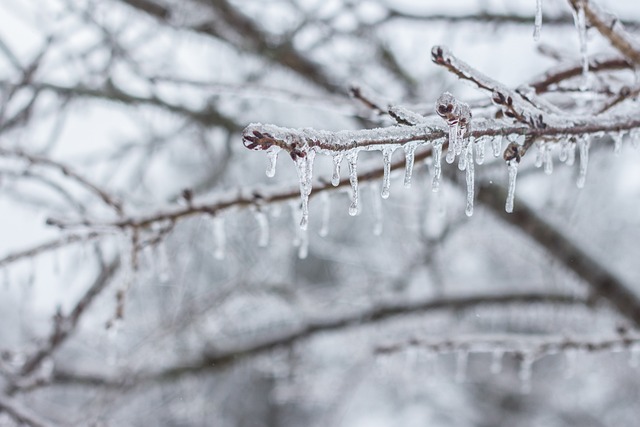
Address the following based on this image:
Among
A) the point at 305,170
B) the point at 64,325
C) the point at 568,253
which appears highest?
the point at 305,170

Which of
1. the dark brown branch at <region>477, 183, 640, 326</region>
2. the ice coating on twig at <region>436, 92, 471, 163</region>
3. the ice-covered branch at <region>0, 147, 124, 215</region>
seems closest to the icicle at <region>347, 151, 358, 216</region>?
the ice coating on twig at <region>436, 92, 471, 163</region>

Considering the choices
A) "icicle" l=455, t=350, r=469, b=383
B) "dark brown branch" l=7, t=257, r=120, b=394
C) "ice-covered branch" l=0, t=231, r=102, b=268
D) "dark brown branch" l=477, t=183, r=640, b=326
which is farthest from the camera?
"dark brown branch" l=477, t=183, r=640, b=326

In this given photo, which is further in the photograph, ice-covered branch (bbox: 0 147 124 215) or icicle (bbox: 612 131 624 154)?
ice-covered branch (bbox: 0 147 124 215)

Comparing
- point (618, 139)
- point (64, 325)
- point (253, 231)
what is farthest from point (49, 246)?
point (253, 231)

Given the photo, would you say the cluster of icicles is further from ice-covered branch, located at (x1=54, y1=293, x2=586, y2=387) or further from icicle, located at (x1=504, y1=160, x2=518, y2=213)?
ice-covered branch, located at (x1=54, y1=293, x2=586, y2=387)

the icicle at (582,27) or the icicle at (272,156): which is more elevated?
the icicle at (582,27)

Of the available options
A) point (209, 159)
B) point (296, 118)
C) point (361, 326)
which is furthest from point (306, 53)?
point (296, 118)

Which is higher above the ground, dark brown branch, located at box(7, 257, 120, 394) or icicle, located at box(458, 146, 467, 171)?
icicle, located at box(458, 146, 467, 171)

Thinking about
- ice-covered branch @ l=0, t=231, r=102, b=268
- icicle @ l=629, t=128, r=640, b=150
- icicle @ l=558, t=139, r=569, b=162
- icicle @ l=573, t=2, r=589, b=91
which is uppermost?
icicle @ l=573, t=2, r=589, b=91

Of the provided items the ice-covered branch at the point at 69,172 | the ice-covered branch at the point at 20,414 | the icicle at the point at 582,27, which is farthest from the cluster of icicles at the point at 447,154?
the ice-covered branch at the point at 20,414

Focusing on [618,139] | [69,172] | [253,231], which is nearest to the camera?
[618,139]

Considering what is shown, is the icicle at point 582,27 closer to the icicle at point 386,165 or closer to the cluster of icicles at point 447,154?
the cluster of icicles at point 447,154

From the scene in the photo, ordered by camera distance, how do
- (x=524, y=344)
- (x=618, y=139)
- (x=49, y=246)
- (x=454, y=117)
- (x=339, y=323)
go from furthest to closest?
(x=339, y=323)
(x=524, y=344)
(x=49, y=246)
(x=618, y=139)
(x=454, y=117)

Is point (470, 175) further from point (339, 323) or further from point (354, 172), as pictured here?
point (339, 323)
